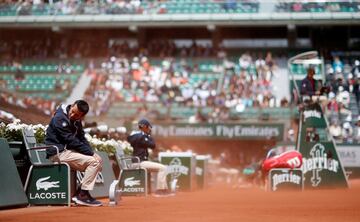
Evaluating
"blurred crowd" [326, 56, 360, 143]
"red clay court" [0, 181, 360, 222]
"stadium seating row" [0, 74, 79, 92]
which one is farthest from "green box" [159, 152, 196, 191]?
"stadium seating row" [0, 74, 79, 92]

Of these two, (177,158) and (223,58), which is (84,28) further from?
(177,158)

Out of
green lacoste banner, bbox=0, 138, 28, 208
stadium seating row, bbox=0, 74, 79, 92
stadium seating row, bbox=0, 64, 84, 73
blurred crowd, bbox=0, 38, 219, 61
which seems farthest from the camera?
blurred crowd, bbox=0, 38, 219, 61

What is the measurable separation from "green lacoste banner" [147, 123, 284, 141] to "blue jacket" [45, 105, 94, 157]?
65.8 feet

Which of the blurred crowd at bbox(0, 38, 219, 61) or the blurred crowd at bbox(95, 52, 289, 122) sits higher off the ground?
the blurred crowd at bbox(0, 38, 219, 61)

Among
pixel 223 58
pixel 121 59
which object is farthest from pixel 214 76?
pixel 121 59

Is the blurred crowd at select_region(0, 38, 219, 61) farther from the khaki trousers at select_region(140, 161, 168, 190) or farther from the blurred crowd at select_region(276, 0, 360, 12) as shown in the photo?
the khaki trousers at select_region(140, 161, 168, 190)

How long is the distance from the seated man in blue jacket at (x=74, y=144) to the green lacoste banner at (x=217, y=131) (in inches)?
785

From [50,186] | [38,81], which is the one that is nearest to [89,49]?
[38,81]

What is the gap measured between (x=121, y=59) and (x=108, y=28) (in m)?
2.74

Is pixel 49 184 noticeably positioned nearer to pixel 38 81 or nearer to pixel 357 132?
pixel 357 132

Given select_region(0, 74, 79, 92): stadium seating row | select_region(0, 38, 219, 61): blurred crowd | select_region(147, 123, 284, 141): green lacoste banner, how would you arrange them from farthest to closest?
select_region(0, 38, 219, 61): blurred crowd < select_region(0, 74, 79, 92): stadium seating row < select_region(147, 123, 284, 141): green lacoste banner

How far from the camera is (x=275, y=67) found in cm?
3812

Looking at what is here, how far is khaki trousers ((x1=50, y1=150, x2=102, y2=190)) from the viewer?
12047 millimetres

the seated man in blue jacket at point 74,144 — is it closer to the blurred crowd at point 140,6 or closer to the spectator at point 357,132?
the spectator at point 357,132
